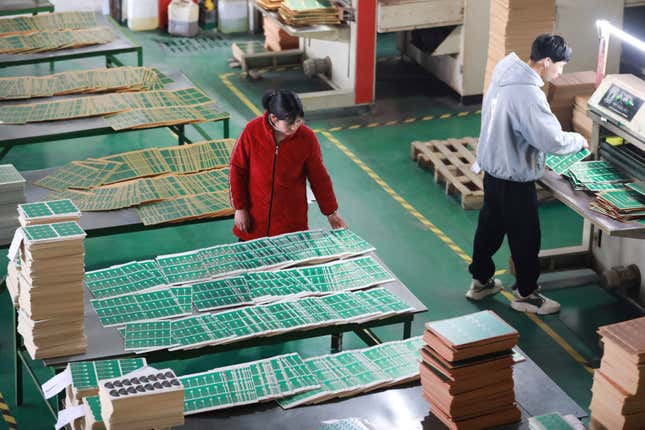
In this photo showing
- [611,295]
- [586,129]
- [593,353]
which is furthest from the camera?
[586,129]

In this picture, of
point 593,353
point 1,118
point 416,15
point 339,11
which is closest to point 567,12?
point 416,15

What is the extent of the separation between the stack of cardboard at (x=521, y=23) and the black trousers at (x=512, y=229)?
1.80 meters

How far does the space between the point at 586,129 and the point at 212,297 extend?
4615 mm

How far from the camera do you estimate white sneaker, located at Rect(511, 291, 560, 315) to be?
29.5 ft

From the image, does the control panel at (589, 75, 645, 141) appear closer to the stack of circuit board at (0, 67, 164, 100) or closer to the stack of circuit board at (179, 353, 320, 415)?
the stack of circuit board at (179, 353, 320, 415)

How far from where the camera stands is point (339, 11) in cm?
1288

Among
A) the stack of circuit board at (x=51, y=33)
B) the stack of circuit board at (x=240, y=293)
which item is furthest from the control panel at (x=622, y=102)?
the stack of circuit board at (x=51, y=33)

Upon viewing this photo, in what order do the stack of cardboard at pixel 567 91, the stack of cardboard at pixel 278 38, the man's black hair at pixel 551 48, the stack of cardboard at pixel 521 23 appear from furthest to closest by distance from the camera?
the stack of cardboard at pixel 278 38 → the stack of cardboard at pixel 567 91 → the stack of cardboard at pixel 521 23 → the man's black hair at pixel 551 48

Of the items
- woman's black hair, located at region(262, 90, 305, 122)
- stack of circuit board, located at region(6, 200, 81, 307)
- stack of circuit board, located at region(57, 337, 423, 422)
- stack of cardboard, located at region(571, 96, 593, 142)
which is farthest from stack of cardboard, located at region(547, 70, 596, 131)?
stack of circuit board, located at region(6, 200, 81, 307)

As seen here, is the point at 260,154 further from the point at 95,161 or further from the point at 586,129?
the point at 586,129

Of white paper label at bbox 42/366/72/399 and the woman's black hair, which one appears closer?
white paper label at bbox 42/366/72/399

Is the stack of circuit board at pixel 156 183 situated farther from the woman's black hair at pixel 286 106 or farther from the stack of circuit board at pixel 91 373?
the stack of circuit board at pixel 91 373

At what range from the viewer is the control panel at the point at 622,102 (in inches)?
324

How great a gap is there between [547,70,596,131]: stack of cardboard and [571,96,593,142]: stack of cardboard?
0.06m
